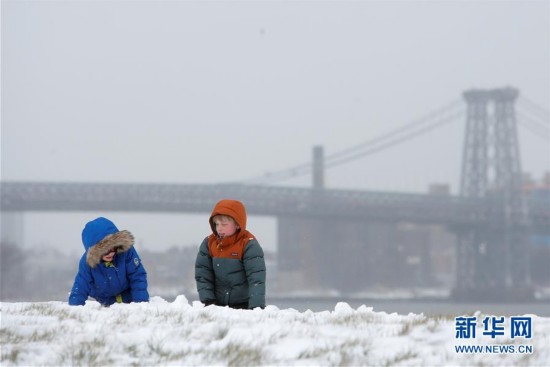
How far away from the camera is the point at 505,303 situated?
55312 millimetres

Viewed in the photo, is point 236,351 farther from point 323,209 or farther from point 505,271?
point 505,271

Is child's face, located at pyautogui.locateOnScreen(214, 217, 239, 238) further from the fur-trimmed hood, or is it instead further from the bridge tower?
the bridge tower

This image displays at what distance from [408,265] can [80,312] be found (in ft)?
236

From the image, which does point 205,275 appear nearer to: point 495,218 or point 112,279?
point 112,279

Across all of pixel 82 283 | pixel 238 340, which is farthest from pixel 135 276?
pixel 238 340

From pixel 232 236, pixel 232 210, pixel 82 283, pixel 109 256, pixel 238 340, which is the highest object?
pixel 232 210

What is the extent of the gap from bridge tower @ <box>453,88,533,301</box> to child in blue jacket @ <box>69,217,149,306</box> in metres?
51.4

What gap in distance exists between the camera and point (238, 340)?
500cm

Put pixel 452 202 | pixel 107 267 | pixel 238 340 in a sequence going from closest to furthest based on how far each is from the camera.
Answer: pixel 238 340
pixel 107 267
pixel 452 202

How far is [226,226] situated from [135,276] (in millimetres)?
622

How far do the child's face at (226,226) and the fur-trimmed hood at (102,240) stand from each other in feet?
1.62

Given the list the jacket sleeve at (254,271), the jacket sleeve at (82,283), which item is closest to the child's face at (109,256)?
the jacket sleeve at (82,283)

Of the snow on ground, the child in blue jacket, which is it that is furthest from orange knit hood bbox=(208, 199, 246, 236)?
the snow on ground

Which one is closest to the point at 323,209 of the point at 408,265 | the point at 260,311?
the point at 408,265
